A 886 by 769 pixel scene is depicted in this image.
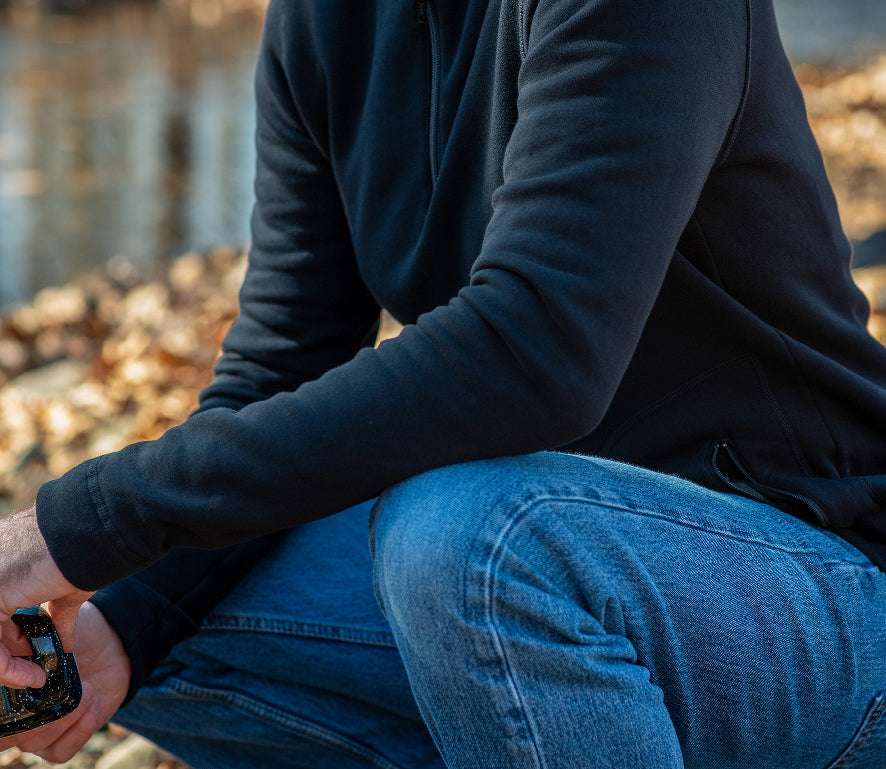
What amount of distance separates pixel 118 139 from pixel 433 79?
6.53 m

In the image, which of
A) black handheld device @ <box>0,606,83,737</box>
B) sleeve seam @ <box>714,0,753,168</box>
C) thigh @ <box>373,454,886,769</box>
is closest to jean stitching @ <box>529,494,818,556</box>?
thigh @ <box>373,454,886,769</box>

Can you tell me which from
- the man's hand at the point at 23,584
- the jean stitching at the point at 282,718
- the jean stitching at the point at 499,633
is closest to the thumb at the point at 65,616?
the man's hand at the point at 23,584

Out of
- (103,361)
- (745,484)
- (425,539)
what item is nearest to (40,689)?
(425,539)

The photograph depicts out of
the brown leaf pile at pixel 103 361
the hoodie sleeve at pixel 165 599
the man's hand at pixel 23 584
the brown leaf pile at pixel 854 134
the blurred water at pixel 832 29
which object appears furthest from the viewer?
the blurred water at pixel 832 29

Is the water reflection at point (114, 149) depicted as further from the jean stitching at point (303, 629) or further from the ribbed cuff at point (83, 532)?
the ribbed cuff at point (83, 532)

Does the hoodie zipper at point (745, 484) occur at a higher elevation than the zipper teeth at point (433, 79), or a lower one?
lower

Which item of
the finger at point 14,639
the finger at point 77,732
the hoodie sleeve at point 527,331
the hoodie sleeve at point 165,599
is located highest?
the hoodie sleeve at point 527,331

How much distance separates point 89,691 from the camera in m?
1.54

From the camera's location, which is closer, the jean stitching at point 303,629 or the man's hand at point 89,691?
the man's hand at point 89,691

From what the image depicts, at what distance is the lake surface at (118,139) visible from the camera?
221 inches

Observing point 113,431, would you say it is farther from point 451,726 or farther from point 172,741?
point 451,726

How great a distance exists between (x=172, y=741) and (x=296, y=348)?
654 millimetres

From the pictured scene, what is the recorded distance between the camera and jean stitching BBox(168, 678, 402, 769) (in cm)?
170

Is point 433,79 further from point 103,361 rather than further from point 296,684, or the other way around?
point 103,361
